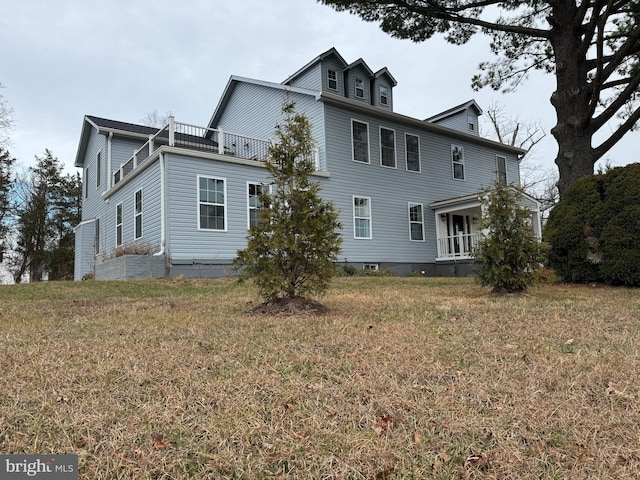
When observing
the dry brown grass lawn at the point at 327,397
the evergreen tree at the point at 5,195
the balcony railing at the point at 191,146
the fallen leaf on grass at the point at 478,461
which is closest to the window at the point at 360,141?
the balcony railing at the point at 191,146

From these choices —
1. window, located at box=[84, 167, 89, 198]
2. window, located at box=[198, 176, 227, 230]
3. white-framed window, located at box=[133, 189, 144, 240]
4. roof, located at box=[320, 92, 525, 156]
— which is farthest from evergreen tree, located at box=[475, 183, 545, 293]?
window, located at box=[84, 167, 89, 198]

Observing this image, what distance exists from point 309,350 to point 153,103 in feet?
104

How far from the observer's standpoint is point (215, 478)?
1.62 metres

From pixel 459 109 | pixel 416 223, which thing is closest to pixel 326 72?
pixel 416 223

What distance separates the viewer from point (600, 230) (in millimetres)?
8195

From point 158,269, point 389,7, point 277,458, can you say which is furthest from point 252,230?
point 389,7

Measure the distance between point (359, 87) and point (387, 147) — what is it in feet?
11.5

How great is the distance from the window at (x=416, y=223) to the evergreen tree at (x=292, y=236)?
37.8 feet

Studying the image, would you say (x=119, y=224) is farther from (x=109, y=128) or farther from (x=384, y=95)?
(x=384, y=95)

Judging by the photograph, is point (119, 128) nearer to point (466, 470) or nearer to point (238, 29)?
point (238, 29)

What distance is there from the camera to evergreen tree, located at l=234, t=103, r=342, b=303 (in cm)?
491

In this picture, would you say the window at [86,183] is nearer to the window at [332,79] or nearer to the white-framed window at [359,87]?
the window at [332,79]

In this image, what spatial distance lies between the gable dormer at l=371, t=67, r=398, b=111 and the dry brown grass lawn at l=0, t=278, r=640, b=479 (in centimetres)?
1550

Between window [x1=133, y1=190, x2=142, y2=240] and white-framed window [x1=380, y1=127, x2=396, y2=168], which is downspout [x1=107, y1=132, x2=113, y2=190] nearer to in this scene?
window [x1=133, y1=190, x2=142, y2=240]
